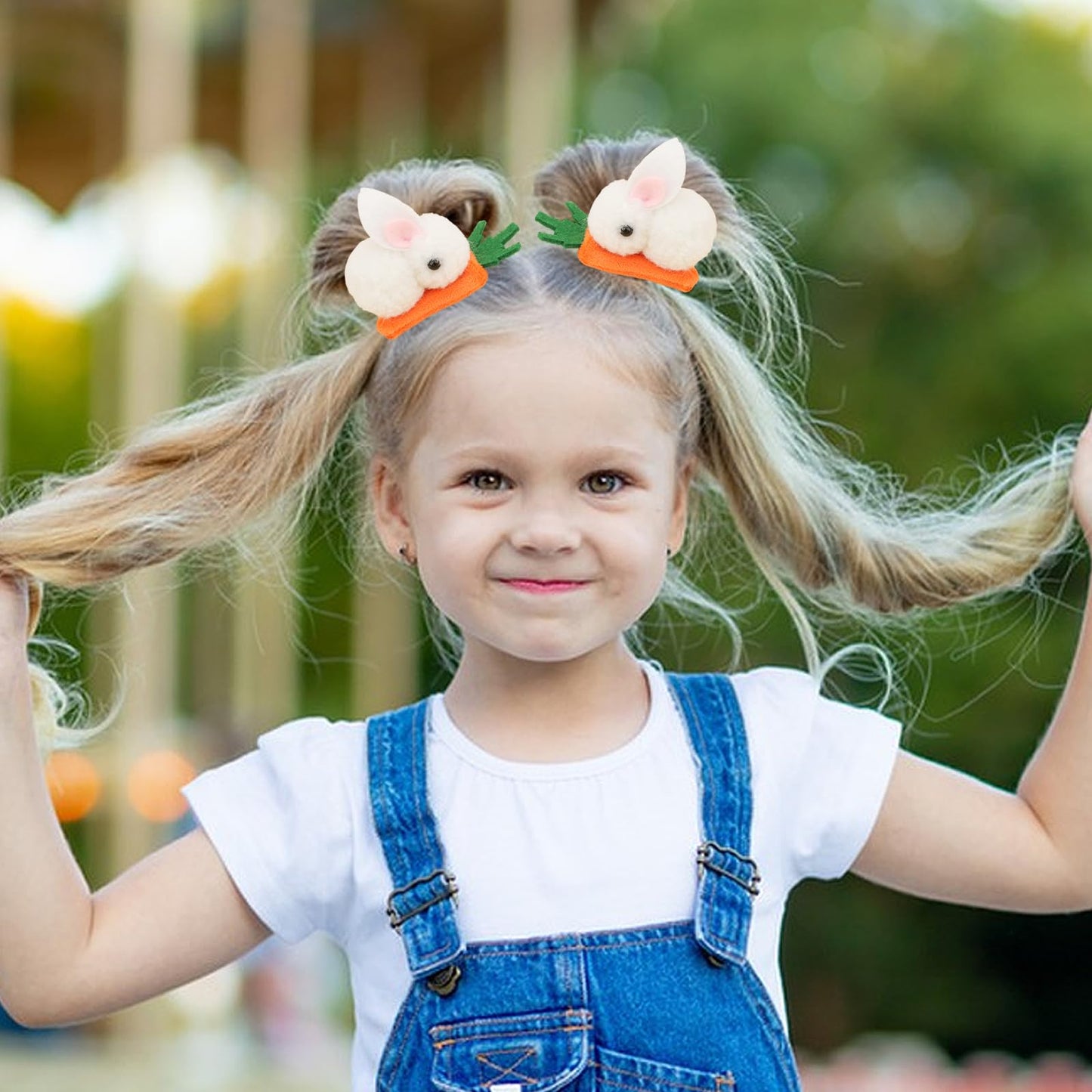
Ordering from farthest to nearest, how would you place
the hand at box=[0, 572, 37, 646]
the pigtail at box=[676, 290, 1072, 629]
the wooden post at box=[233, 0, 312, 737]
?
the wooden post at box=[233, 0, 312, 737] < the pigtail at box=[676, 290, 1072, 629] < the hand at box=[0, 572, 37, 646]

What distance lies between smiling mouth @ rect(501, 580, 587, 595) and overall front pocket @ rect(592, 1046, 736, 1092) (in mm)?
361

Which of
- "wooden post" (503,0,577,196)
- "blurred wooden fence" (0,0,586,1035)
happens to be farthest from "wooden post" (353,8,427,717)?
"wooden post" (503,0,577,196)

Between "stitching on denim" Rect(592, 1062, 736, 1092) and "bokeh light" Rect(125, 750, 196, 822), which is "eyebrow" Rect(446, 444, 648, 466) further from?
"bokeh light" Rect(125, 750, 196, 822)

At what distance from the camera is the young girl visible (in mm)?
1697

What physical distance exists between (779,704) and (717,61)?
1306cm

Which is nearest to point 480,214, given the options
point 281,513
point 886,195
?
point 281,513

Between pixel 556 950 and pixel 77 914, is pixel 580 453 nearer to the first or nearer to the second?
pixel 556 950

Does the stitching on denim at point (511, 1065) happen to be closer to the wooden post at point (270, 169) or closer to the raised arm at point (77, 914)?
the raised arm at point (77, 914)

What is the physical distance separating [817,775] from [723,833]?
0.11 metres

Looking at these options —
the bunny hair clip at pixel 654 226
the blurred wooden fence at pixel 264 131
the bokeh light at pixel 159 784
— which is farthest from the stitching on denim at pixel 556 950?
the bokeh light at pixel 159 784

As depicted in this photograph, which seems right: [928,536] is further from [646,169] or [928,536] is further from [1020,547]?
[646,169]

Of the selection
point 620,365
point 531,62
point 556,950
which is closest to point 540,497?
point 620,365

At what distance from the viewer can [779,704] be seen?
72.0 inches

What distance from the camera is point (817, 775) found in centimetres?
180
